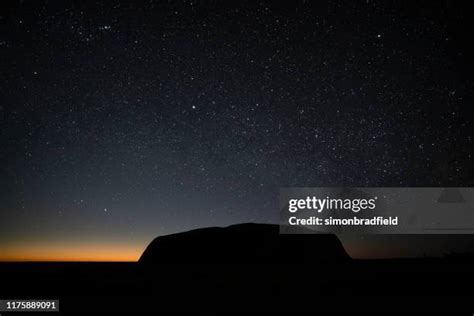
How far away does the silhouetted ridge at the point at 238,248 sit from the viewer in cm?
5334

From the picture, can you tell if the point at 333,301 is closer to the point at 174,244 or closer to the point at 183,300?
the point at 183,300

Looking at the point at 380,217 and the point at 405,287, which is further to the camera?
the point at 380,217

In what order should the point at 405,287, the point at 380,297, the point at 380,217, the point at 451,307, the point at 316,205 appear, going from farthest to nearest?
the point at 380,217 < the point at 316,205 < the point at 405,287 < the point at 380,297 < the point at 451,307

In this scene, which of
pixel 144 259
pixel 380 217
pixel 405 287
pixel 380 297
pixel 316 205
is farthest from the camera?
pixel 144 259

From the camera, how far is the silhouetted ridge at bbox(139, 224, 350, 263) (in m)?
53.3

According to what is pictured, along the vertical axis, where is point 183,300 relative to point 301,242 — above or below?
below

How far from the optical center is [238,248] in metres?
57.1

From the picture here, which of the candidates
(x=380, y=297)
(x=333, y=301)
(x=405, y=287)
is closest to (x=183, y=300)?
(x=333, y=301)

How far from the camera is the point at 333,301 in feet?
30.2

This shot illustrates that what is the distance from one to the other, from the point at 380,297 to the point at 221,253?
47.5 meters

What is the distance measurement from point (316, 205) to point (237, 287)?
483 cm

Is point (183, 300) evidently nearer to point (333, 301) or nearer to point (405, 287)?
point (333, 301)

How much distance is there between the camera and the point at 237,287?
461 inches

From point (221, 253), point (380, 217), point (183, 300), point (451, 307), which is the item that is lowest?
point (451, 307)
